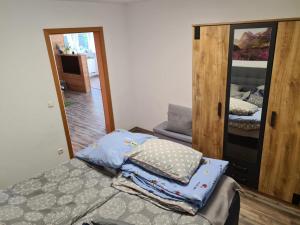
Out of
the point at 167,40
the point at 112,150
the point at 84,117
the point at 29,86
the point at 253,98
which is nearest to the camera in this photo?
the point at 112,150

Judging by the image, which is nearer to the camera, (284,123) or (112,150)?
(112,150)

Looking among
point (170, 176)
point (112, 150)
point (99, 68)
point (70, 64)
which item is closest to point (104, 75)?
point (99, 68)

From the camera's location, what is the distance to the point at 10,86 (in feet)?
8.80

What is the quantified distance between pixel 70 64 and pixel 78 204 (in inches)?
260

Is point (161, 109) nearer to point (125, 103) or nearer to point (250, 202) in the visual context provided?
point (125, 103)

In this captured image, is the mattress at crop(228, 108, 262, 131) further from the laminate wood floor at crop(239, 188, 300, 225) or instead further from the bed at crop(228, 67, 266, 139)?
the laminate wood floor at crop(239, 188, 300, 225)

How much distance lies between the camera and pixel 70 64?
7512mm

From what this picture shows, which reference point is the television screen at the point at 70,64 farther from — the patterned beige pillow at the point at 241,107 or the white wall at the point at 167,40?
the patterned beige pillow at the point at 241,107

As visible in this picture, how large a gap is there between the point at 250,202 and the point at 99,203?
6.02 ft

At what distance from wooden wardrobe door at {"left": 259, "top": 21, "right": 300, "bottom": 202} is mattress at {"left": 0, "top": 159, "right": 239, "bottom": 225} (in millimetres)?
815

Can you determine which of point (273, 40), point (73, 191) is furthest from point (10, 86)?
point (273, 40)

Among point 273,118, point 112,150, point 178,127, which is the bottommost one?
point 178,127

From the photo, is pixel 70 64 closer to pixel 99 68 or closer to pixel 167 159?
pixel 99 68

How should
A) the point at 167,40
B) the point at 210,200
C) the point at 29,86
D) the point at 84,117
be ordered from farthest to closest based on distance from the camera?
the point at 84,117 → the point at 167,40 → the point at 29,86 → the point at 210,200
